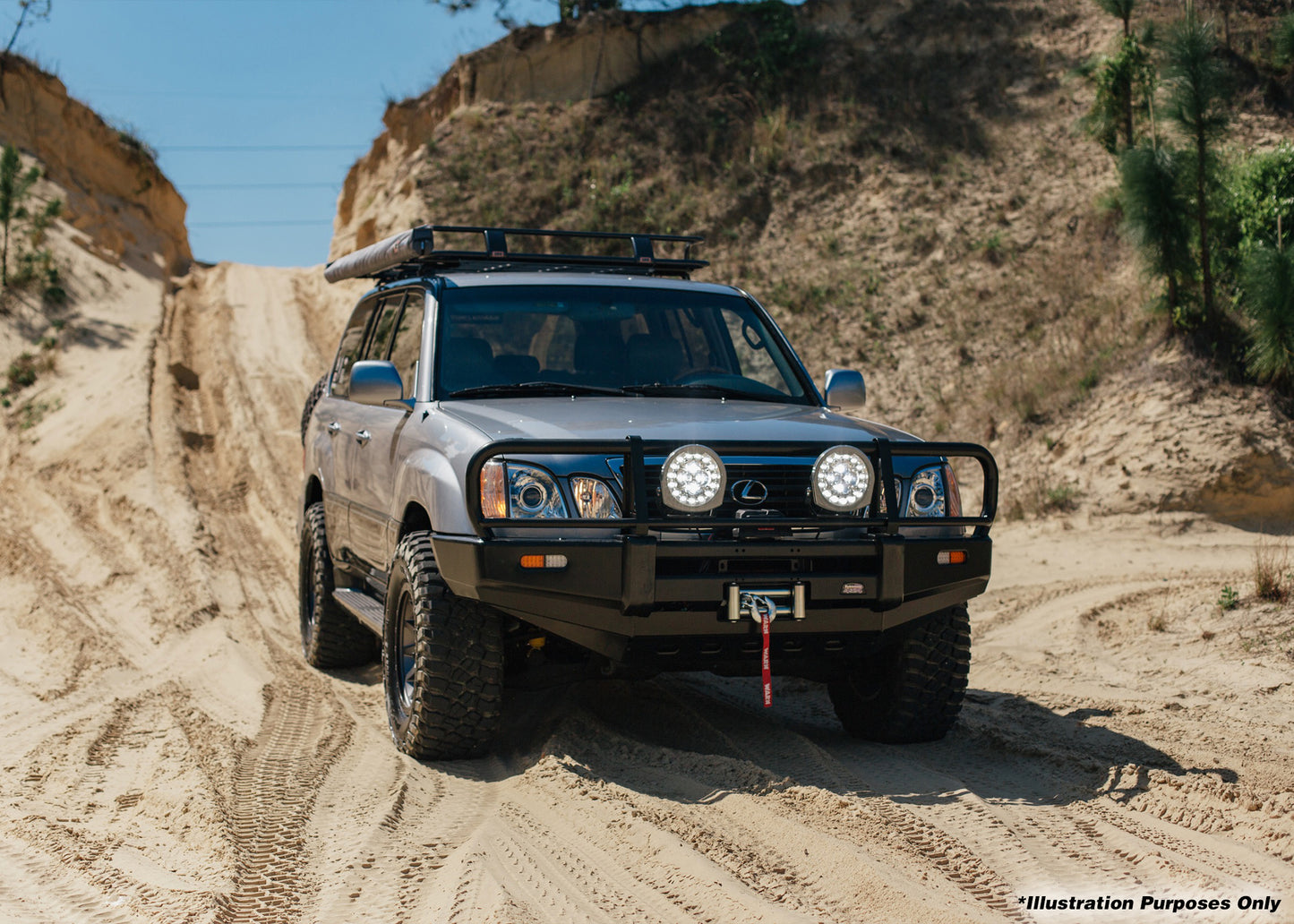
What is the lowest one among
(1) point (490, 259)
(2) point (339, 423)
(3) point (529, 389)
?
(2) point (339, 423)

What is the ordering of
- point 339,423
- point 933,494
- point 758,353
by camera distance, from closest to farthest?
1. point 933,494
2. point 758,353
3. point 339,423

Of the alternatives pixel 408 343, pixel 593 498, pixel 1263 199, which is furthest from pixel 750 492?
pixel 1263 199

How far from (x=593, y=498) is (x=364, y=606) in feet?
6.97

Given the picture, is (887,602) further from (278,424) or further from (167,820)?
(278,424)

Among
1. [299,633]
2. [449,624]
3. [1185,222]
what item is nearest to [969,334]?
[1185,222]

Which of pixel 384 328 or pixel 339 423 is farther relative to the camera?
pixel 339 423

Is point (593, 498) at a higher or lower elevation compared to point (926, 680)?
higher

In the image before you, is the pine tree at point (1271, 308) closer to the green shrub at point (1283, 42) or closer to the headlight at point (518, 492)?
the green shrub at point (1283, 42)

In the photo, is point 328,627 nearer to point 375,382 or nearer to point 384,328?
point 384,328

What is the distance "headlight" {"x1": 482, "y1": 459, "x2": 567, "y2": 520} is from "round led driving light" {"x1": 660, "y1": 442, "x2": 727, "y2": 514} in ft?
1.29

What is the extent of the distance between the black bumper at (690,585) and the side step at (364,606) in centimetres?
118

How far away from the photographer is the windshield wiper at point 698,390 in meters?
5.48

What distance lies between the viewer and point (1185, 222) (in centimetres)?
1228

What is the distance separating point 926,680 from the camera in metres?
5.02
